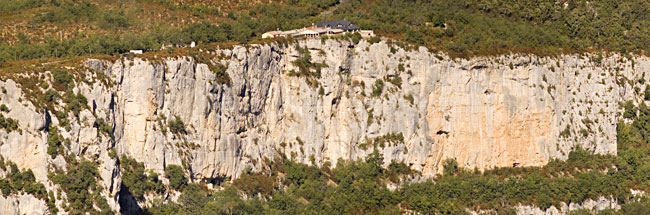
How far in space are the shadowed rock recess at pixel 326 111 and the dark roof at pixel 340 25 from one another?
313 centimetres

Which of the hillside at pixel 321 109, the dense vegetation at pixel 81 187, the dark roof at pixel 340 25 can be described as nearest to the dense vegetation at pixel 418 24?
the hillside at pixel 321 109

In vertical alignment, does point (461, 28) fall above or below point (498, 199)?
above

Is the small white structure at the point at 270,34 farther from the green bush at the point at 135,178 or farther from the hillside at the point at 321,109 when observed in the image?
the green bush at the point at 135,178

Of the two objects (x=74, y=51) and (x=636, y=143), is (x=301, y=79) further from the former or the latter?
(x=636, y=143)

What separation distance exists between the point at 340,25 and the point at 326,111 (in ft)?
32.1

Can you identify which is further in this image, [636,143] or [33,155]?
[636,143]

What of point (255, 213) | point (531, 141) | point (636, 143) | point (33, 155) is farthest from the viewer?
point (636, 143)

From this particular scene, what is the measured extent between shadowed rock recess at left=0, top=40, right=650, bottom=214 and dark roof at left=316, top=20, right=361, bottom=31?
3130 mm

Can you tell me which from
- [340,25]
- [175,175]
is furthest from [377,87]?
[175,175]

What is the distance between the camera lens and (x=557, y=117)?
469 feet

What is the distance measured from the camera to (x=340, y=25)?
13725cm

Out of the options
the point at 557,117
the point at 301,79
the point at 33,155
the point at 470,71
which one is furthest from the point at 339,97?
the point at 33,155

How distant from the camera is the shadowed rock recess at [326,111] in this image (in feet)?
365

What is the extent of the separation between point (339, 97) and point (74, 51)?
2361 cm
